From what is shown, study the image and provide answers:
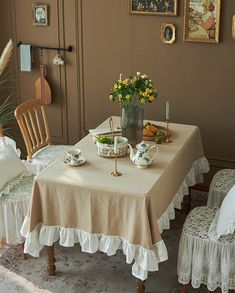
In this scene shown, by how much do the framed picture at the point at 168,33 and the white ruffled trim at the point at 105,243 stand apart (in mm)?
1580

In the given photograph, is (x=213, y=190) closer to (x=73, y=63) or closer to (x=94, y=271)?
(x=94, y=271)

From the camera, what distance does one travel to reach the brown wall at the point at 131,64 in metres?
4.57

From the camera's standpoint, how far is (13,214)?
12.5 ft

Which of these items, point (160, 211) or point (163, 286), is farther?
point (163, 286)

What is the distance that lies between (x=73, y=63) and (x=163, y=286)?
7.76 feet

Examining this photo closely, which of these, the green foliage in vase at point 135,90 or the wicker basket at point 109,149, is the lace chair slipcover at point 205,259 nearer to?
the wicker basket at point 109,149

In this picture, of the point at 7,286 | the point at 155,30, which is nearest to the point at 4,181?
the point at 7,286

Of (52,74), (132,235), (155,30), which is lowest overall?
(132,235)

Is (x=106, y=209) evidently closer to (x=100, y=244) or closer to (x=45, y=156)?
(x=100, y=244)

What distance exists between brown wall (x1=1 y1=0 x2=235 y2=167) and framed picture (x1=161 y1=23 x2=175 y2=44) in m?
0.05

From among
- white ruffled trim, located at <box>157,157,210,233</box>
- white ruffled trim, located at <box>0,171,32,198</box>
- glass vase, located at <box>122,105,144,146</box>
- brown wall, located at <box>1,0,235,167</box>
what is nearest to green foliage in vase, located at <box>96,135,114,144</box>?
glass vase, located at <box>122,105,144,146</box>

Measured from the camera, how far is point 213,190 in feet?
13.1

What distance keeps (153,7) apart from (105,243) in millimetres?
2219

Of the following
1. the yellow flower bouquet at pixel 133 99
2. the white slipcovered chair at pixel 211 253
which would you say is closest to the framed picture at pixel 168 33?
the yellow flower bouquet at pixel 133 99
